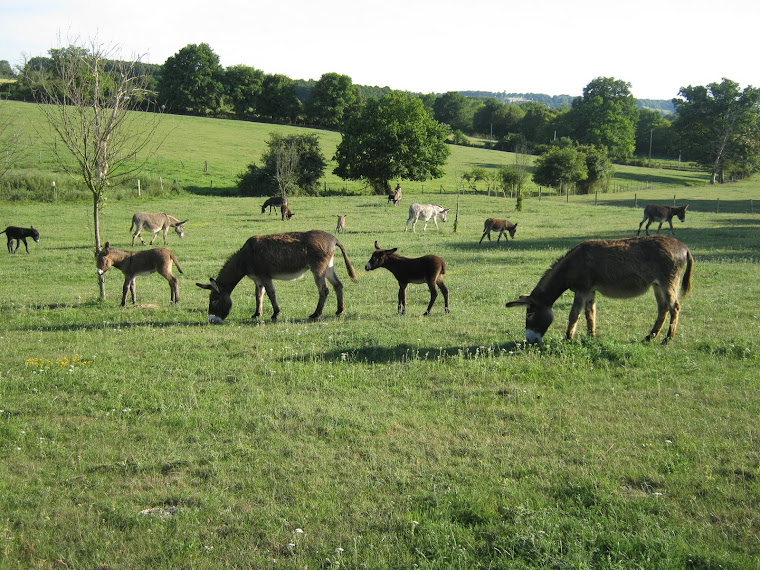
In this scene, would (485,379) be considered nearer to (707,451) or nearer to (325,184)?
(707,451)

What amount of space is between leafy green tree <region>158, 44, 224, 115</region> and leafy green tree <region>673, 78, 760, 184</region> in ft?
240

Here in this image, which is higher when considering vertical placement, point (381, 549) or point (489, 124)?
point (489, 124)

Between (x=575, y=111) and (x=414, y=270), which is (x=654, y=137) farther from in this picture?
(x=414, y=270)

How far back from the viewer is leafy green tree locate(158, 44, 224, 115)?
9288cm

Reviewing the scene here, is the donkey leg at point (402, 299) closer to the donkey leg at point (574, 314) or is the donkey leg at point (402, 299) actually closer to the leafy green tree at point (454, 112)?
the donkey leg at point (574, 314)

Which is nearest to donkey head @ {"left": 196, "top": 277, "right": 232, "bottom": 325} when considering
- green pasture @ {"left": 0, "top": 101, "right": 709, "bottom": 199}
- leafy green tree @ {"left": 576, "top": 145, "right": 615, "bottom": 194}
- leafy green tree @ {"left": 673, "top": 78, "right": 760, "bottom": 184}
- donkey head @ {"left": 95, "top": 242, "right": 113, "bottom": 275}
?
donkey head @ {"left": 95, "top": 242, "right": 113, "bottom": 275}

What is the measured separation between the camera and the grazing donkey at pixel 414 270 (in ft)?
41.2

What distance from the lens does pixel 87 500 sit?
534 centimetres

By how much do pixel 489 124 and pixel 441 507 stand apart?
13136 centimetres

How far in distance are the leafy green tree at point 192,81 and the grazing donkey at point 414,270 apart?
88.7 meters

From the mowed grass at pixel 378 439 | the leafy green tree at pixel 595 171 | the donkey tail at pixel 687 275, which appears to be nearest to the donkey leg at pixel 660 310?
the mowed grass at pixel 378 439

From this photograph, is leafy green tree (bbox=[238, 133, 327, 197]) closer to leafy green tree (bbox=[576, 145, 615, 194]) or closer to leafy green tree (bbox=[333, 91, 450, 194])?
leafy green tree (bbox=[333, 91, 450, 194])

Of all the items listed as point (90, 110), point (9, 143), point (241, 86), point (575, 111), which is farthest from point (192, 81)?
point (90, 110)

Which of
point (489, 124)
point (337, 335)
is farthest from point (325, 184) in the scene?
point (489, 124)
